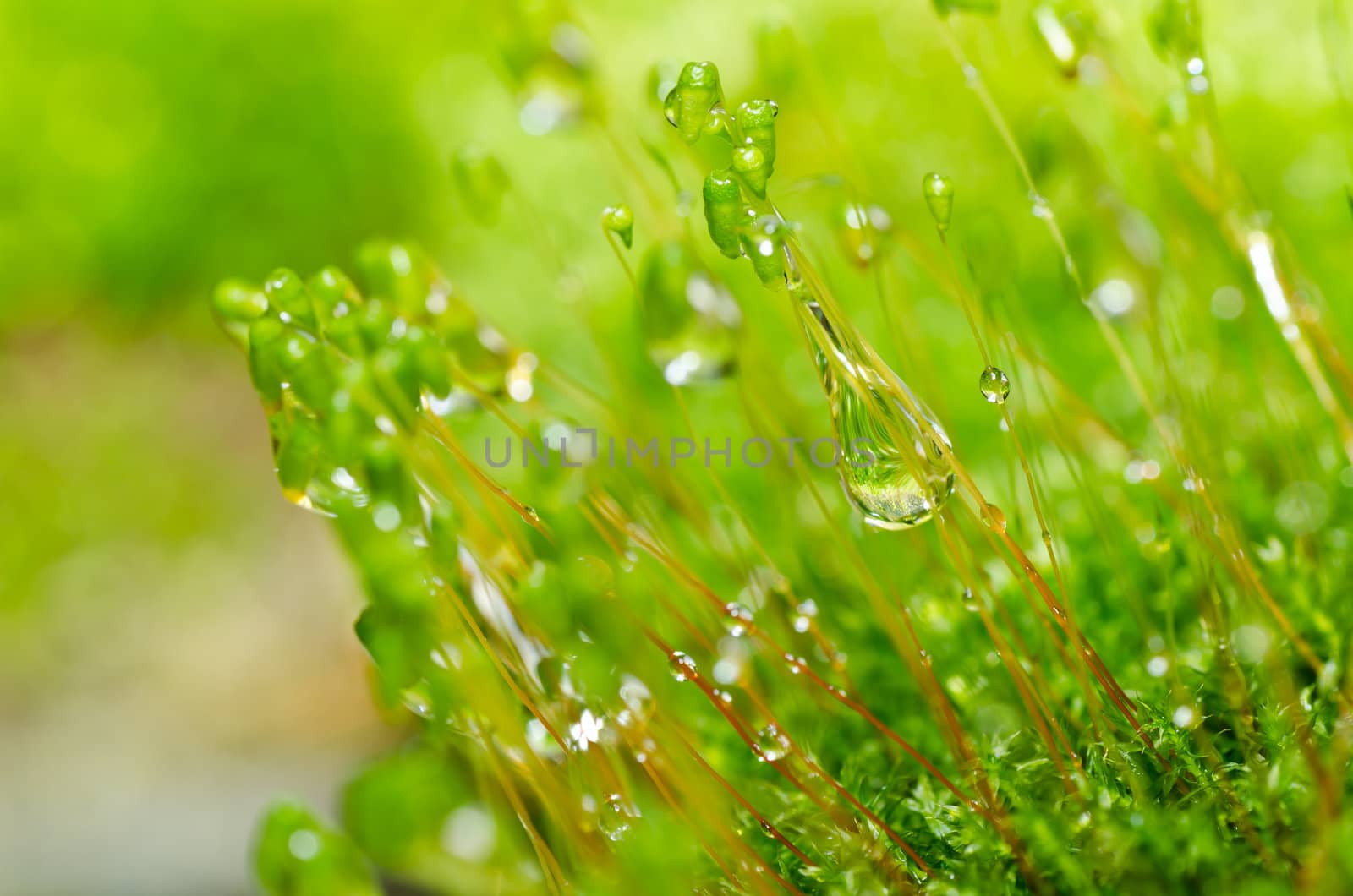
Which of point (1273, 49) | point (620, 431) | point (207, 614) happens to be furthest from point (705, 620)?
point (207, 614)

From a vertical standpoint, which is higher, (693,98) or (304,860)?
(693,98)

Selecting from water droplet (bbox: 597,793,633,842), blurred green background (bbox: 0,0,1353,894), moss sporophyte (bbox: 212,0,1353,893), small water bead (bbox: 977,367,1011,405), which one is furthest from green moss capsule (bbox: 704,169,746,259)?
blurred green background (bbox: 0,0,1353,894)

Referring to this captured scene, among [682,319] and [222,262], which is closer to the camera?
[682,319]

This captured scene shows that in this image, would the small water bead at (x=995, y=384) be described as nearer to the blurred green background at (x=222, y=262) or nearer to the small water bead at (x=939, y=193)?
the small water bead at (x=939, y=193)

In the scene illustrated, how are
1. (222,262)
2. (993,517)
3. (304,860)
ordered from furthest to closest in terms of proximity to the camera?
1. (222,262)
2. (993,517)
3. (304,860)

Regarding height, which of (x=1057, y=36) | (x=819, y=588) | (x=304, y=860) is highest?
(x=1057, y=36)

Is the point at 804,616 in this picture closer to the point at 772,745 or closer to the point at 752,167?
the point at 772,745

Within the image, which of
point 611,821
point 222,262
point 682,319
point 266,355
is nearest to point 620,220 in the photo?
point 682,319
